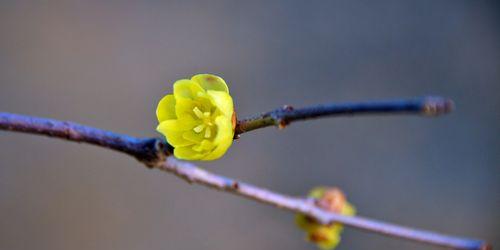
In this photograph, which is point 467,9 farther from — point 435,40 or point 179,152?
point 179,152

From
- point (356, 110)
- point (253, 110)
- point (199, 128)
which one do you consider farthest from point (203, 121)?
point (253, 110)

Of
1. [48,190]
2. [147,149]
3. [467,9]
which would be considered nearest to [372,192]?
[467,9]

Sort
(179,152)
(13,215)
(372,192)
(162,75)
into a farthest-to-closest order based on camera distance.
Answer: (372,192) → (162,75) → (13,215) → (179,152)

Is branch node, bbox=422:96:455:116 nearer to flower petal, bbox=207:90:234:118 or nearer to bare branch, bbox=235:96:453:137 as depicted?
bare branch, bbox=235:96:453:137

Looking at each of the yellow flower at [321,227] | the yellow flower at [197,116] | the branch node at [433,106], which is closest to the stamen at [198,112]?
the yellow flower at [197,116]

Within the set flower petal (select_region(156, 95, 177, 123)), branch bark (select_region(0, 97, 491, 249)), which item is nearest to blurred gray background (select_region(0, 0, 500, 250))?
branch bark (select_region(0, 97, 491, 249))

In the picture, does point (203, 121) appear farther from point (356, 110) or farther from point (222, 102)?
point (356, 110)
